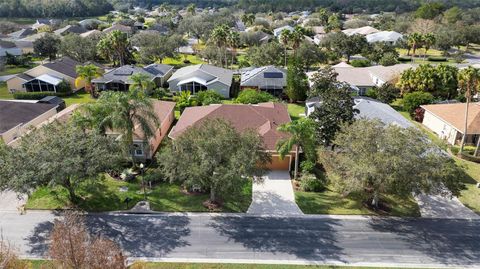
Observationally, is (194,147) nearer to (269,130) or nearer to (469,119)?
(269,130)

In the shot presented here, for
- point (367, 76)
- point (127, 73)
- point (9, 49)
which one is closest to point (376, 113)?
point (367, 76)

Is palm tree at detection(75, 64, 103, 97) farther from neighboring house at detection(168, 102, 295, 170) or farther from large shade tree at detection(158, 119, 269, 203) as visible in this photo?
large shade tree at detection(158, 119, 269, 203)

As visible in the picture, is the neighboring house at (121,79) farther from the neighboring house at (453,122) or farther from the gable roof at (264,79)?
the neighboring house at (453,122)

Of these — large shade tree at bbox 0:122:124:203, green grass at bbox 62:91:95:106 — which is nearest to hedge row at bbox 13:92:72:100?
green grass at bbox 62:91:95:106

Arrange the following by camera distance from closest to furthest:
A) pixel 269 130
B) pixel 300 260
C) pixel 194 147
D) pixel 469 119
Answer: pixel 300 260
pixel 194 147
pixel 269 130
pixel 469 119

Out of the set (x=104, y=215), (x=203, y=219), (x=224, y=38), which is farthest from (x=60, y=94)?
(x=203, y=219)
